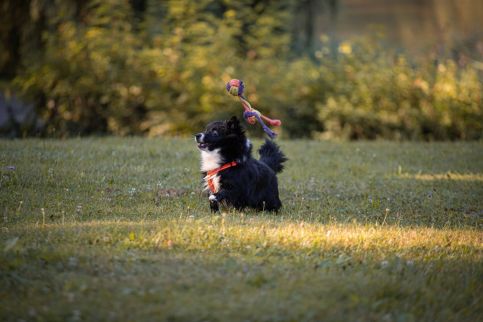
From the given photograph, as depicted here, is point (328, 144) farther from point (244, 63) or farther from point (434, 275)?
point (434, 275)

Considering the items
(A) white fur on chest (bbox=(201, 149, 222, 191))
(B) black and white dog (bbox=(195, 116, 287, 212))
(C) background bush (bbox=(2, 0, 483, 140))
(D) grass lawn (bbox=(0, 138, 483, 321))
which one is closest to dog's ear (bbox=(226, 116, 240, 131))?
(B) black and white dog (bbox=(195, 116, 287, 212))

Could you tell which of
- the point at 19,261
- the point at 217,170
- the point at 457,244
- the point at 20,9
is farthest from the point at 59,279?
the point at 20,9

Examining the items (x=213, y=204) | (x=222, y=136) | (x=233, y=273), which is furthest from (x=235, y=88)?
(x=233, y=273)

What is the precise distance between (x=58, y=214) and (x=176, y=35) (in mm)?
10375

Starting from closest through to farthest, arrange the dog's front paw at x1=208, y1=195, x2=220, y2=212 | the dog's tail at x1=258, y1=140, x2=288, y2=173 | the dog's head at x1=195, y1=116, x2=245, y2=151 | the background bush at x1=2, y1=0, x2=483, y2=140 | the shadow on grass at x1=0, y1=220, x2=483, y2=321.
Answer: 1. the shadow on grass at x1=0, y1=220, x2=483, y2=321
2. the dog's front paw at x1=208, y1=195, x2=220, y2=212
3. the dog's head at x1=195, y1=116, x2=245, y2=151
4. the dog's tail at x1=258, y1=140, x2=288, y2=173
5. the background bush at x1=2, y1=0, x2=483, y2=140

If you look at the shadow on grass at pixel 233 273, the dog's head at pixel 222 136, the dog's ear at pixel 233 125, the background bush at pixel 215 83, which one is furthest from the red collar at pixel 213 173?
the background bush at pixel 215 83

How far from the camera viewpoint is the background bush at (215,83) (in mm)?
15625

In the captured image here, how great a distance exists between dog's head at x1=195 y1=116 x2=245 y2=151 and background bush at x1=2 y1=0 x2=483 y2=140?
8183 millimetres

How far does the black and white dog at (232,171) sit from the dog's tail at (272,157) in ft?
2.60

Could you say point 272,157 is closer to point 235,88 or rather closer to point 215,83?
point 235,88

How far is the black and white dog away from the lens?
735 cm

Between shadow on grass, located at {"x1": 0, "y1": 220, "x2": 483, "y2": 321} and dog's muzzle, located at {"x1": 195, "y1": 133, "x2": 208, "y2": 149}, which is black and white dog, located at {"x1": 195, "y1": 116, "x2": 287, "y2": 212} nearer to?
dog's muzzle, located at {"x1": 195, "y1": 133, "x2": 208, "y2": 149}

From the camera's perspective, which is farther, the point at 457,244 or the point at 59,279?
the point at 457,244

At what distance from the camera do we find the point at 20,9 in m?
17.0
